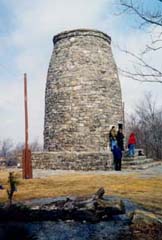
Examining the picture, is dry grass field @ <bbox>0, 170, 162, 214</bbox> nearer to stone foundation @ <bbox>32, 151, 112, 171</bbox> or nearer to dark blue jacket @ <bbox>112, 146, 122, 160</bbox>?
dark blue jacket @ <bbox>112, 146, 122, 160</bbox>

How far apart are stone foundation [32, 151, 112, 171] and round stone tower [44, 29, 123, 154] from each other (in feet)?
4.15

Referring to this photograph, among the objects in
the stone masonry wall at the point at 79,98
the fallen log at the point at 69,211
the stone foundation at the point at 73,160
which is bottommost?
the fallen log at the point at 69,211

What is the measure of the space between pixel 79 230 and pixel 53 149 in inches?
638

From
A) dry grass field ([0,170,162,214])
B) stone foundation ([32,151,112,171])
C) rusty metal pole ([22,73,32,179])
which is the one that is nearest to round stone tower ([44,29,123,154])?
stone foundation ([32,151,112,171])

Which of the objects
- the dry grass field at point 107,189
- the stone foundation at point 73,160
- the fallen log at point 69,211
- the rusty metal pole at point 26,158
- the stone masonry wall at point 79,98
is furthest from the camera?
the stone masonry wall at point 79,98

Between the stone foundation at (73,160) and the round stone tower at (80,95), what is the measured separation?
1.27 m

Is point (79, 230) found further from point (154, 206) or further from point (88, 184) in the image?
point (88, 184)

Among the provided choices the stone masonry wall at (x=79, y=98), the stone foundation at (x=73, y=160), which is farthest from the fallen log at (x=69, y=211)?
the stone masonry wall at (x=79, y=98)

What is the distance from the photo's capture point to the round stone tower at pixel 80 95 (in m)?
22.1

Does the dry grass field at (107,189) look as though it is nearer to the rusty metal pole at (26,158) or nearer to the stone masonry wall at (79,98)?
the rusty metal pole at (26,158)

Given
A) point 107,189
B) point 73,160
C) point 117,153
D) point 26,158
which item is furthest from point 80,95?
point 107,189

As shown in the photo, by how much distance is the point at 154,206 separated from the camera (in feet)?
28.0

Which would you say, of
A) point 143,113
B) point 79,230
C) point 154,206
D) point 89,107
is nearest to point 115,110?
point 89,107

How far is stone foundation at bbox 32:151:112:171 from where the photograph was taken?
19.4 m
